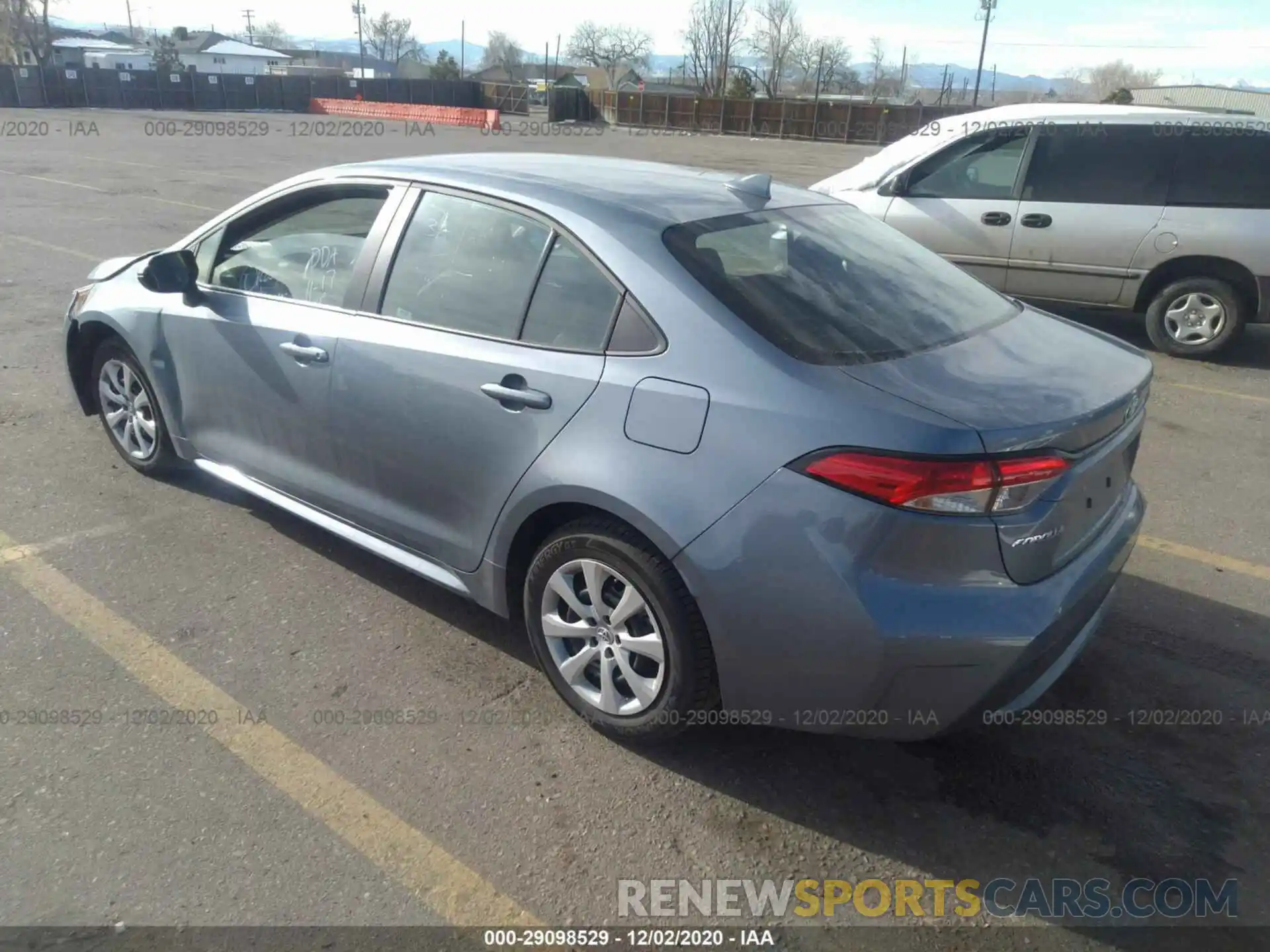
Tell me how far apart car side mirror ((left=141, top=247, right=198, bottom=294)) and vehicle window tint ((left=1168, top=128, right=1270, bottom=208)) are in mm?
6826

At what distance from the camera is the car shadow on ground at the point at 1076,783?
2553 millimetres

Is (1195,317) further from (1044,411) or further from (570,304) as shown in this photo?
(570,304)

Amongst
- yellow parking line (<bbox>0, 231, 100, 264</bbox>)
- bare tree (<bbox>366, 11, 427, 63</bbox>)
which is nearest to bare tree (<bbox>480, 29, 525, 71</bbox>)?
bare tree (<bbox>366, 11, 427, 63</bbox>)

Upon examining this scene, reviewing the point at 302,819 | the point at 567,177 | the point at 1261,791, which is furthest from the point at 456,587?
the point at 1261,791

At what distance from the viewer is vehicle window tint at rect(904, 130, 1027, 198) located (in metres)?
7.68

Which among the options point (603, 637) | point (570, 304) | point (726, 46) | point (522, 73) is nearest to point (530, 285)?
point (570, 304)

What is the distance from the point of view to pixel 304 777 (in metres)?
2.80

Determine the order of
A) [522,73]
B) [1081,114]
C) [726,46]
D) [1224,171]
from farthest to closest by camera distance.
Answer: [522,73] → [726,46] → [1081,114] → [1224,171]

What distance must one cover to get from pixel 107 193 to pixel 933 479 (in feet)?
54.2

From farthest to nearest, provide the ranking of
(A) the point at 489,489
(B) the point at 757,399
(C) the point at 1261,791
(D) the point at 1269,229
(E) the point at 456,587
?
(D) the point at 1269,229, (E) the point at 456,587, (A) the point at 489,489, (C) the point at 1261,791, (B) the point at 757,399

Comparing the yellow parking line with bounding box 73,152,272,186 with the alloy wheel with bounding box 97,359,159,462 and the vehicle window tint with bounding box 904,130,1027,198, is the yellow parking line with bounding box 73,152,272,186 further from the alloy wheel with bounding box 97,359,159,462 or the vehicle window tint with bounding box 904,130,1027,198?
the alloy wheel with bounding box 97,359,159,462

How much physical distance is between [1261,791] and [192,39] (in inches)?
4369

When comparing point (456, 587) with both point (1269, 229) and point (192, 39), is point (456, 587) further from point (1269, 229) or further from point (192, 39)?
point (192, 39)

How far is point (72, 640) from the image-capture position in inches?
134
